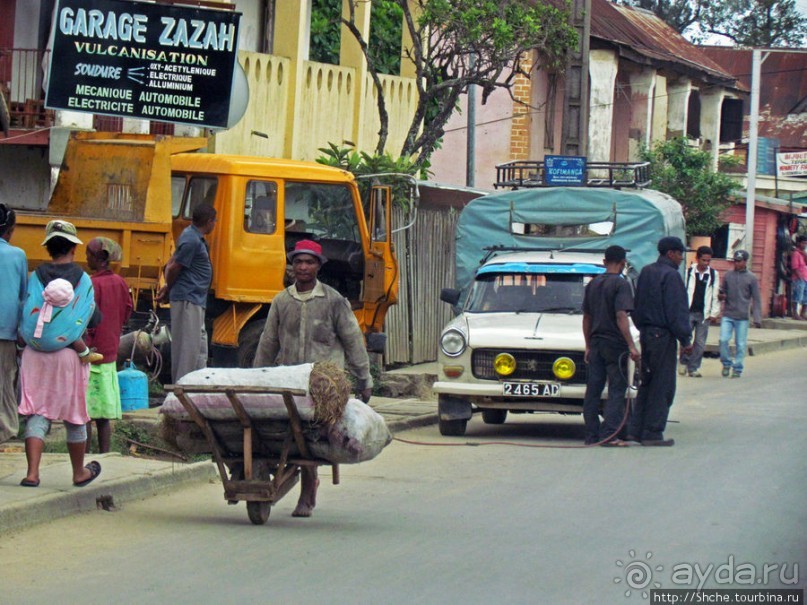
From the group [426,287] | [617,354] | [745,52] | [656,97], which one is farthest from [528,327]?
[745,52]

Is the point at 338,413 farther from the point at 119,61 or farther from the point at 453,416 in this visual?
the point at 119,61

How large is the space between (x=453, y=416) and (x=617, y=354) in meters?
1.82

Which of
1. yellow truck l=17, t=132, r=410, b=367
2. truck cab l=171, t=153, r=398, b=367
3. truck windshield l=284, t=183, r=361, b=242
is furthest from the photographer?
truck windshield l=284, t=183, r=361, b=242

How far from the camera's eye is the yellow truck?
1327cm

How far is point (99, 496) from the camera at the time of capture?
9008 millimetres

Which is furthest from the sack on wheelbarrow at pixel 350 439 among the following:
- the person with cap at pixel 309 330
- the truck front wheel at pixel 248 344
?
the truck front wheel at pixel 248 344

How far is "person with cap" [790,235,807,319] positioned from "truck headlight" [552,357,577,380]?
78.8ft

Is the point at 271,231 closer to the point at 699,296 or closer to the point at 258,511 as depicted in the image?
the point at 258,511

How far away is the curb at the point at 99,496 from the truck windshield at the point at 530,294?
4.30 meters

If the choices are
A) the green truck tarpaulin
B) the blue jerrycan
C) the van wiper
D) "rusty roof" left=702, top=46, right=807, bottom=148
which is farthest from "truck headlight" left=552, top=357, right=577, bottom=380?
"rusty roof" left=702, top=46, right=807, bottom=148

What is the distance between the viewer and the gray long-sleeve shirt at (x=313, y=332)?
29.3 ft

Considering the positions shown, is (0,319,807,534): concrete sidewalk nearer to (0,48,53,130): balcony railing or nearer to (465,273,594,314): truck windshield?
(465,273,594,314): truck windshield

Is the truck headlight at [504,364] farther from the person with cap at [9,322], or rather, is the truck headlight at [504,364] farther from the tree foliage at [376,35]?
the tree foliage at [376,35]

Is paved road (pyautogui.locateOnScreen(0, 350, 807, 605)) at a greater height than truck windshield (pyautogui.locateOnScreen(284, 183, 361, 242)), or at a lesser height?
lesser
